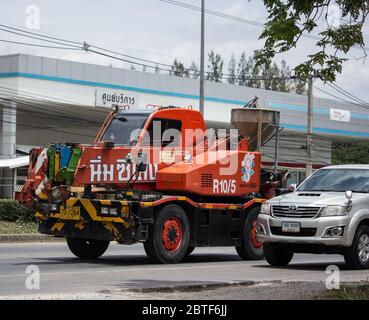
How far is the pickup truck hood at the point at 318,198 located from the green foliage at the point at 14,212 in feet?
46.4

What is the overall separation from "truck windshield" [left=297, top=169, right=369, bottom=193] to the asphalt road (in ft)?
5.04

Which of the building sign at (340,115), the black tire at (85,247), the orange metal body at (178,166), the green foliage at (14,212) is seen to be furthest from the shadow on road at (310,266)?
the building sign at (340,115)

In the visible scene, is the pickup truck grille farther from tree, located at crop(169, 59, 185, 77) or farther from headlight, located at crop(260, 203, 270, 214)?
tree, located at crop(169, 59, 185, 77)

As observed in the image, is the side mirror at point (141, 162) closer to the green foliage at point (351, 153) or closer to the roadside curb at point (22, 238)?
the roadside curb at point (22, 238)

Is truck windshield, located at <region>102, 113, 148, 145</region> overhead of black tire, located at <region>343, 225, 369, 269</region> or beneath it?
overhead

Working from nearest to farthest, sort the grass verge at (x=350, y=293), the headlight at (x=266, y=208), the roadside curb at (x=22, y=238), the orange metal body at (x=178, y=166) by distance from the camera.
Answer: the grass verge at (x=350, y=293)
the headlight at (x=266, y=208)
the orange metal body at (x=178, y=166)
the roadside curb at (x=22, y=238)

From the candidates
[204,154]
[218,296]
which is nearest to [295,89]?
[204,154]

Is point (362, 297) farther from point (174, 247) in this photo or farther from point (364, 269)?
point (174, 247)

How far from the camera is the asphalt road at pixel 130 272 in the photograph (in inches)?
454

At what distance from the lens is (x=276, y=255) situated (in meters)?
15.9

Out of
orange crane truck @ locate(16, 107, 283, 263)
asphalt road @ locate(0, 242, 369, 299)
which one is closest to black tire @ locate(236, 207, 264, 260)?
orange crane truck @ locate(16, 107, 283, 263)

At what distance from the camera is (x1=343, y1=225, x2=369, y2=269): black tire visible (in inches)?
586

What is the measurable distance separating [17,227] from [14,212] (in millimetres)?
1646
